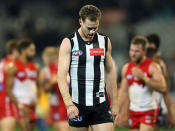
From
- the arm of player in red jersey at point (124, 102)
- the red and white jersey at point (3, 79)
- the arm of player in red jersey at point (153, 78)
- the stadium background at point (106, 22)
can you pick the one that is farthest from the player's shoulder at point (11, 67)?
the stadium background at point (106, 22)

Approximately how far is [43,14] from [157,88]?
50.1 ft

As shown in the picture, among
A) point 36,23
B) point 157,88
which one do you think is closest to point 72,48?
point 157,88

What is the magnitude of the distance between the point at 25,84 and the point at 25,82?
0.05 meters

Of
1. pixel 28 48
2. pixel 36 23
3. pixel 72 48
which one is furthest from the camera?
pixel 36 23

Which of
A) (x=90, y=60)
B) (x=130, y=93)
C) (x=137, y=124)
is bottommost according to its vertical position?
(x=137, y=124)

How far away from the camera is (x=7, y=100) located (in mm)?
10688

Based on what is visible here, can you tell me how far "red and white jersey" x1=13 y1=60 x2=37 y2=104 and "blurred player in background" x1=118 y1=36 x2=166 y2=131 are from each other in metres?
2.56

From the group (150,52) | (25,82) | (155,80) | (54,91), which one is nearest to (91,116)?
(155,80)

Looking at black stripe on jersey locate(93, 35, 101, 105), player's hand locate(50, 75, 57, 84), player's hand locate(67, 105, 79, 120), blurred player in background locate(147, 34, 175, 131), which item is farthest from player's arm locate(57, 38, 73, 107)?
player's hand locate(50, 75, 57, 84)

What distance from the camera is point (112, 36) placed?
21188 mm

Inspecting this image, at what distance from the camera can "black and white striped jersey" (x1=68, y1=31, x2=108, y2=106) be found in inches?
260

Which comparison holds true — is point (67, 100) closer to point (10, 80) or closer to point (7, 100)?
point (10, 80)

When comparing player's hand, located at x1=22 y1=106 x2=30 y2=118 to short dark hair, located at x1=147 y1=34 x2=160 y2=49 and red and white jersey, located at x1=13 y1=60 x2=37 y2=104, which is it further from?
short dark hair, located at x1=147 y1=34 x2=160 y2=49

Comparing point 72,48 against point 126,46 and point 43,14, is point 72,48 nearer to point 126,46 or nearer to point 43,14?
point 126,46
